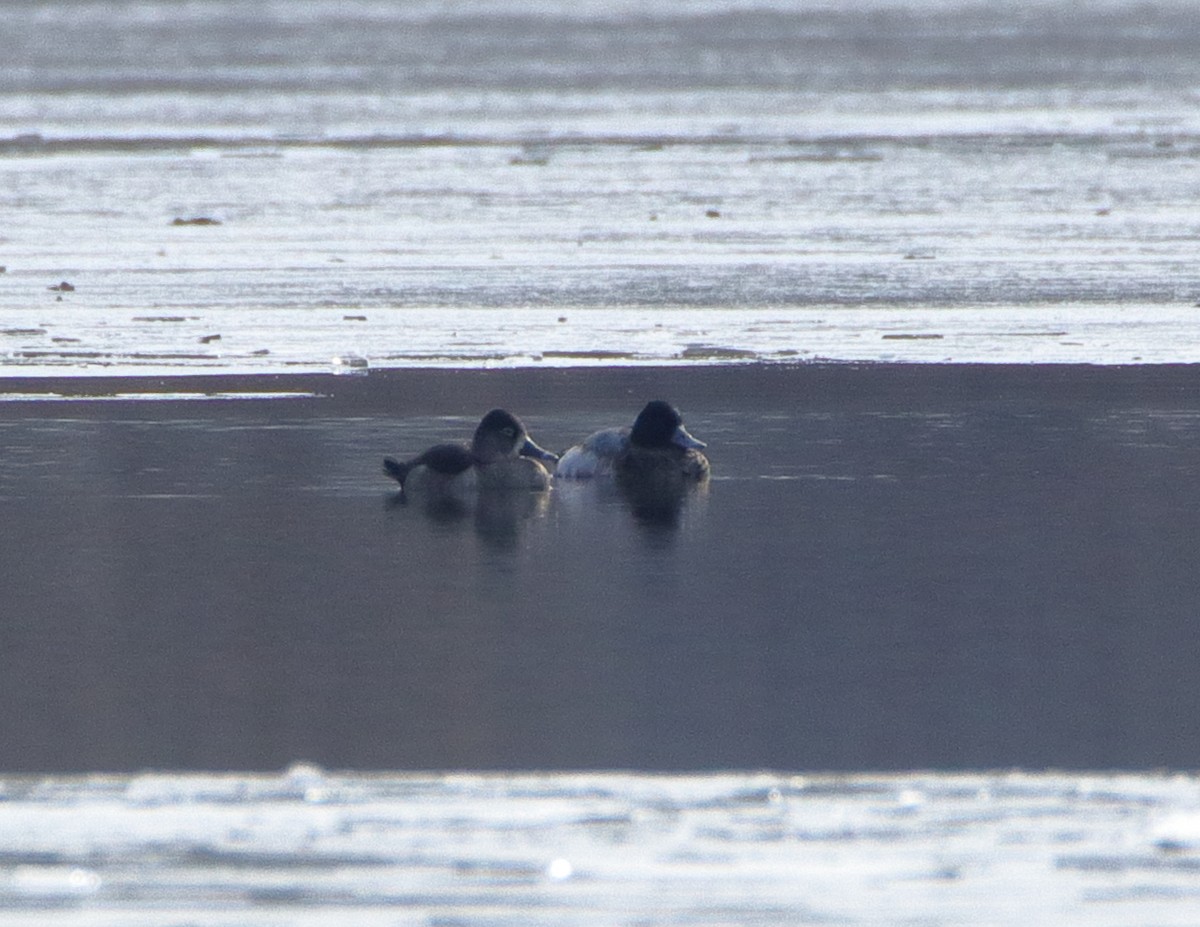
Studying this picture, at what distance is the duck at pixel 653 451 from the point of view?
934cm

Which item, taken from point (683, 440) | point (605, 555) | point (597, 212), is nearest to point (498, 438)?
point (683, 440)

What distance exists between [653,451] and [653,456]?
0.03 metres

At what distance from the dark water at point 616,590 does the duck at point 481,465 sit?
0.17 meters

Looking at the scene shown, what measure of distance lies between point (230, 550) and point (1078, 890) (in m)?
4.31

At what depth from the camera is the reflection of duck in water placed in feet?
30.6

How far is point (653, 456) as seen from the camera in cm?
938

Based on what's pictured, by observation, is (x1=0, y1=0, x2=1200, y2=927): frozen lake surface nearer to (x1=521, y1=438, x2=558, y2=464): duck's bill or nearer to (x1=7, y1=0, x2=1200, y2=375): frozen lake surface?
(x1=7, y1=0, x2=1200, y2=375): frozen lake surface

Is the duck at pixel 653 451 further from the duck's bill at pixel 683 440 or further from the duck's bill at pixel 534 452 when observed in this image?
the duck's bill at pixel 534 452

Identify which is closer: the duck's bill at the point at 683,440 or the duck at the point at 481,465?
the duck at the point at 481,465

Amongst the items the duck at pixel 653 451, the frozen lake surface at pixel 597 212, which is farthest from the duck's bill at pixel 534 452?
the frozen lake surface at pixel 597 212

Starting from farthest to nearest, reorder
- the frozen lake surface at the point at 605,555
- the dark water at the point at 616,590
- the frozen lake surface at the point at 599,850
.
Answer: the dark water at the point at 616,590 → the frozen lake surface at the point at 605,555 → the frozen lake surface at the point at 599,850

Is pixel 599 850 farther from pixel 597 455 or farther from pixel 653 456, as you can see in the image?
pixel 597 455

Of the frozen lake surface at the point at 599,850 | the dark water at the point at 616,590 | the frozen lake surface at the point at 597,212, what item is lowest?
the frozen lake surface at the point at 599,850

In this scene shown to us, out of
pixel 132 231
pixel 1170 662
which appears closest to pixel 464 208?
pixel 132 231
